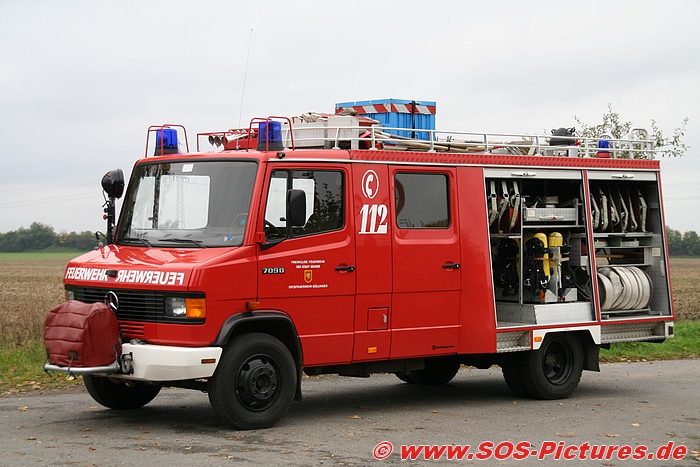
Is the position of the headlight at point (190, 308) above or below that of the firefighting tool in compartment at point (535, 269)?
below

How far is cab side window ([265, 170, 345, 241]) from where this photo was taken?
9289 millimetres

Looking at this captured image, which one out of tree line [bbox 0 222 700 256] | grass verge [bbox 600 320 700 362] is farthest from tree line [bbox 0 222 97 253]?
grass verge [bbox 600 320 700 362]

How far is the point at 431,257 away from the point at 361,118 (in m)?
1.76

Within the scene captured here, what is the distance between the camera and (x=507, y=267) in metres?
11.9

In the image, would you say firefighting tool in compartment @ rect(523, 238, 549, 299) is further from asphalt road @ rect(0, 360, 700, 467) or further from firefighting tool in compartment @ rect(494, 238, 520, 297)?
asphalt road @ rect(0, 360, 700, 467)

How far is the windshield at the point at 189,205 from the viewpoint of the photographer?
9.22 m

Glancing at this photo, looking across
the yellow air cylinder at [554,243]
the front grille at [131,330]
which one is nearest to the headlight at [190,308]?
the front grille at [131,330]

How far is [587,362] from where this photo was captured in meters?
12.2

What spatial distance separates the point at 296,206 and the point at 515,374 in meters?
4.08

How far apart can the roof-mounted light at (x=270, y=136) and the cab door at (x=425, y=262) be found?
1.42m

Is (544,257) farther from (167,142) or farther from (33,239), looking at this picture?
(33,239)

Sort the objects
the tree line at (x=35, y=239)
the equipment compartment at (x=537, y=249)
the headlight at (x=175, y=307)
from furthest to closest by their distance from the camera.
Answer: the tree line at (x=35, y=239), the equipment compartment at (x=537, y=249), the headlight at (x=175, y=307)

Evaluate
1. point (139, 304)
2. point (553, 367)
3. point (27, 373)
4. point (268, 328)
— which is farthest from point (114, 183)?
point (553, 367)

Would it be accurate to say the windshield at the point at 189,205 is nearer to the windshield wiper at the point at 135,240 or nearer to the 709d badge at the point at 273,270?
the windshield wiper at the point at 135,240
